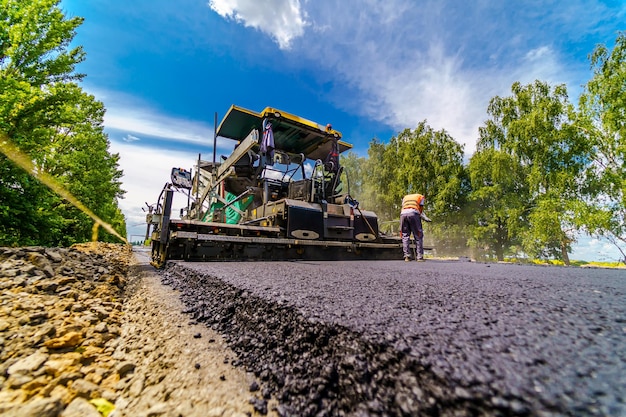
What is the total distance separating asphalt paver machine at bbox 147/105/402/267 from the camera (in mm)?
3951

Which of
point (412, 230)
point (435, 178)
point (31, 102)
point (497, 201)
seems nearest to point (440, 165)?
point (435, 178)

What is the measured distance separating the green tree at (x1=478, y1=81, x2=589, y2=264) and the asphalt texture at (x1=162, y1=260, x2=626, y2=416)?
17.0 metres

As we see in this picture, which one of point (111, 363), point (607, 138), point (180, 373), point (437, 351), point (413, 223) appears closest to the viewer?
point (437, 351)

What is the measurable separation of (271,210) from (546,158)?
17.9m

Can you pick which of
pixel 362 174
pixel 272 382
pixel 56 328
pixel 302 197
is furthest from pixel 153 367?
pixel 362 174

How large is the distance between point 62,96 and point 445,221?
2080cm

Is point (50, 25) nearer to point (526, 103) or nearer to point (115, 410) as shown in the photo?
point (115, 410)

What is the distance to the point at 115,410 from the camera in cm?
90

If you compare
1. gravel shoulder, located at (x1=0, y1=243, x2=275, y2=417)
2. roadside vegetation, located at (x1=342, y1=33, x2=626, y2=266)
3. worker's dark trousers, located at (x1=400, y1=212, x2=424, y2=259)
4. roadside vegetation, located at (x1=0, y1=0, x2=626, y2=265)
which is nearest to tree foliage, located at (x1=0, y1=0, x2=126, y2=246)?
roadside vegetation, located at (x1=0, y1=0, x2=626, y2=265)

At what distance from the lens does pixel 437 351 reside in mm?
669

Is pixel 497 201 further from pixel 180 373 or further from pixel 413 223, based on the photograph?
pixel 180 373

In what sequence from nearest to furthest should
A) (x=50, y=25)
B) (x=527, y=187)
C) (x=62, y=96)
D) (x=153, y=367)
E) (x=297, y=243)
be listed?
(x=153, y=367) → (x=297, y=243) → (x=62, y=96) → (x=50, y=25) → (x=527, y=187)

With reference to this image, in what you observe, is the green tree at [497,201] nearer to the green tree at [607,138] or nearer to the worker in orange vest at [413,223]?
the green tree at [607,138]

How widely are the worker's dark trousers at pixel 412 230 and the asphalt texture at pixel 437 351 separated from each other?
4.28 metres
